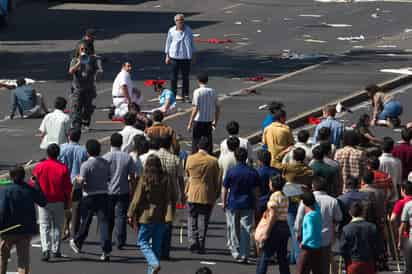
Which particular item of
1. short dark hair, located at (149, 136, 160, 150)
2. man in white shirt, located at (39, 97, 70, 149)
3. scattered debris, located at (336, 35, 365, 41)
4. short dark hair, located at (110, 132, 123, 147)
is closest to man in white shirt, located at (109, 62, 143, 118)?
man in white shirt, located at (39, 97, 70, 149)

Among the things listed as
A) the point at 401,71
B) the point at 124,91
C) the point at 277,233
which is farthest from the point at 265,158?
the point at 401,71

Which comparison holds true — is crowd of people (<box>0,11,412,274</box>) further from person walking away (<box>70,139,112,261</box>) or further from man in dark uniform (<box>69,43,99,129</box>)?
man in dark uniform (<box>69,43,99,129</box>)

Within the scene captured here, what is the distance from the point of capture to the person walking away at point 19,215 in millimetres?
17656

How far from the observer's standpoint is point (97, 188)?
19453 millimetres

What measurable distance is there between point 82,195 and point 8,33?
27333mm

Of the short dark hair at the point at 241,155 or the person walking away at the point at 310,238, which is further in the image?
the short dark hair at the point at 241,155

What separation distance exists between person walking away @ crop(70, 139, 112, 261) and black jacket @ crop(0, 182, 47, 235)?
5.58 ft

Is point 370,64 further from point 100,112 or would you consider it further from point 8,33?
point 8,33

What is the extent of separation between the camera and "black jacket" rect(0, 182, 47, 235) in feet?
57.9

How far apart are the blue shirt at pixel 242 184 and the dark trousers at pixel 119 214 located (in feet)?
4.66

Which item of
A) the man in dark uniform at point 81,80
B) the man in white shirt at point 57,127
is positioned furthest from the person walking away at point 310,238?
the man in dark uniform at point 81,80

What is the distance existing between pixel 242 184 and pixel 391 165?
2.42m

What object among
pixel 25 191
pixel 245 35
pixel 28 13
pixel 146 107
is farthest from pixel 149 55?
pixel 25 191

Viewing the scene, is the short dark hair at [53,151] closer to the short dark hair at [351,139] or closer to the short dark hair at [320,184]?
the short dark hair at [320,184]
